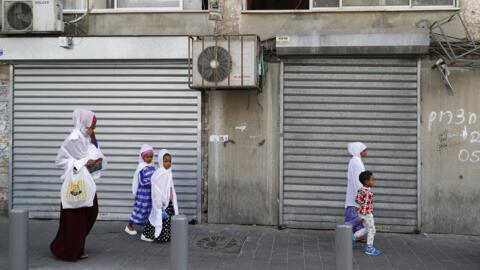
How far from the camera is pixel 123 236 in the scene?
828 centimetres

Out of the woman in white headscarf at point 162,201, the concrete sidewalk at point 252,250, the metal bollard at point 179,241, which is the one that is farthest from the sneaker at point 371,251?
the metal bollard at point 179,241

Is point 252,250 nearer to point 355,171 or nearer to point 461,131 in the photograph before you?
point 355,171

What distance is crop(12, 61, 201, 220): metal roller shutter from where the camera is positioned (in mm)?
9312

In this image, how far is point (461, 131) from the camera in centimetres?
869

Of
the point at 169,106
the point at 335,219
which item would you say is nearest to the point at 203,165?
the point at 169,106

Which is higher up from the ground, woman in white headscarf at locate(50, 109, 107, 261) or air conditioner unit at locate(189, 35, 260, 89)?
air conditioner unit at locate(189, 35, 260, 89)

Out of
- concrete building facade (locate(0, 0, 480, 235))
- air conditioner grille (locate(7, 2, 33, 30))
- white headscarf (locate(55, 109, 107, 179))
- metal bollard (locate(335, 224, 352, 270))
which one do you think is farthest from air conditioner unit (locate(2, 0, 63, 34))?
metal bollard (locate(335, 224, 352, 270))

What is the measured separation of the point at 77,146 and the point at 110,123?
2896mm

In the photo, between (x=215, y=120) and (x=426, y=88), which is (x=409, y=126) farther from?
(x=215, y=120)

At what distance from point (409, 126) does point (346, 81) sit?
4.50ft

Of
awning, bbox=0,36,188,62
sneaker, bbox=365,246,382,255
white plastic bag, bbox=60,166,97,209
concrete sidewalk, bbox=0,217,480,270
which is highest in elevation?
awning, bbox=0,36,188,62

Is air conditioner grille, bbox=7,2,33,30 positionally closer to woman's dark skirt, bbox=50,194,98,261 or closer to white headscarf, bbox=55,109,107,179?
white headscarf, bbox=55,109,107,179

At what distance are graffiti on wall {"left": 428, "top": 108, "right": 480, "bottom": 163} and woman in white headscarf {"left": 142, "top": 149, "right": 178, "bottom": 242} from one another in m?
4.74

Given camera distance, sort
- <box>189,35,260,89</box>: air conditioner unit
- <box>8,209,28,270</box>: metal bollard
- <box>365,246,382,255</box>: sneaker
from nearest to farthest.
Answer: <box>8,209,28,270</box>: metal bollard → <box>365,246,382,255</box>: sneaker → <box>189,35,260,89</box>: air conditioner unit
